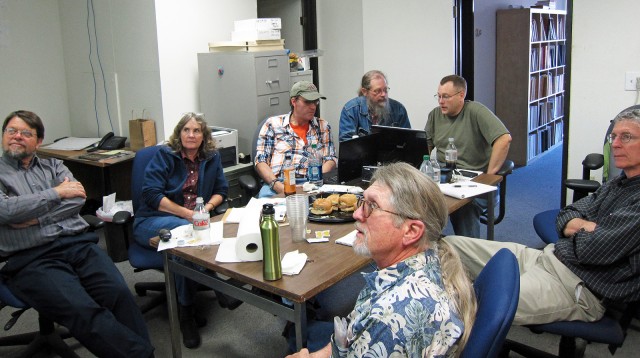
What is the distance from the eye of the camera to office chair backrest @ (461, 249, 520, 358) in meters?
1.23

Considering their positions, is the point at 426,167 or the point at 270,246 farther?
the point at 426,167

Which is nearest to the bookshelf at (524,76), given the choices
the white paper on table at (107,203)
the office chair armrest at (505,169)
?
the office chair armrest at (505,169)

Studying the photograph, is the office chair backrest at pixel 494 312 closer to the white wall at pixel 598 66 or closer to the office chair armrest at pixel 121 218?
the office chair armrest at pixel 121 218

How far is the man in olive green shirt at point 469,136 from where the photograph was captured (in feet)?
10.9

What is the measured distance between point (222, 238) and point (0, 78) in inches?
116

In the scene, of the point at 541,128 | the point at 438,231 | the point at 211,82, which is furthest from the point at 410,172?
the point at 541,128

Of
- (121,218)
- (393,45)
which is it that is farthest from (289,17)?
(121,218)

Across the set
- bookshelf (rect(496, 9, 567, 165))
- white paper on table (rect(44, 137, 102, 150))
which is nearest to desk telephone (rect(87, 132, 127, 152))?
white paper on table (rect(44, 137, 102, 150))

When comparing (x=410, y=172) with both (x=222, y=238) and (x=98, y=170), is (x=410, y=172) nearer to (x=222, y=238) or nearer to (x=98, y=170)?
(x=222, y=238)

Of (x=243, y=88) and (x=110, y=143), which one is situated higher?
(x=243, y=88)

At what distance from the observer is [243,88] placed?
409 centimetres

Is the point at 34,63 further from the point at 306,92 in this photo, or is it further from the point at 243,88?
the point at 306,92

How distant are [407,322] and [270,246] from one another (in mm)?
669

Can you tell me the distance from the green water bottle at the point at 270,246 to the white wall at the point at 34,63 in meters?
3.30
